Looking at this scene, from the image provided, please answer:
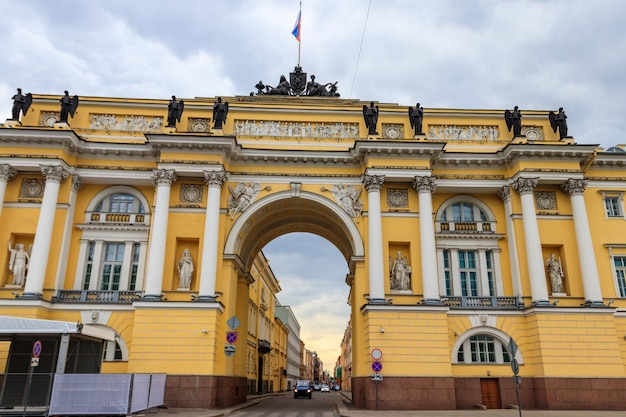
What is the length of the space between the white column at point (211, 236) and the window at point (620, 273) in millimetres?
21914

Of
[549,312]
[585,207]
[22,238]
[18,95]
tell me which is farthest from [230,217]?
[585,207]

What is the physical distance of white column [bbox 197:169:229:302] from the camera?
24.8 meters

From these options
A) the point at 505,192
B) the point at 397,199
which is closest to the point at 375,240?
the point at 397,199

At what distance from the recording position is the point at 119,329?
2491cm

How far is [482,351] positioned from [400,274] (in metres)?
5.75

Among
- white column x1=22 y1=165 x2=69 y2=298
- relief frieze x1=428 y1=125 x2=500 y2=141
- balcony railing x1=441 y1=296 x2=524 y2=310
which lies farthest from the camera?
relief frieze x1=428 y1=125 x2=500 y2=141

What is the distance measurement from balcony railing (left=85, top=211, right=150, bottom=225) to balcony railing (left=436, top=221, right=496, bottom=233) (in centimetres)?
1660

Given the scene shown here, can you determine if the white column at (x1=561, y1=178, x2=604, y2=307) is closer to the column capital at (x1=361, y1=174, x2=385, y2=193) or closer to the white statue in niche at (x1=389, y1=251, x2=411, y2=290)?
the white statue in niche at (x1=389, y1=251, x2=411, y2=290)

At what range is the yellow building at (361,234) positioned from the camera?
24062mm

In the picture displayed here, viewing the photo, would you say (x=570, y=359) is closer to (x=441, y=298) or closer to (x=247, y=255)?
(x=441, y=298)

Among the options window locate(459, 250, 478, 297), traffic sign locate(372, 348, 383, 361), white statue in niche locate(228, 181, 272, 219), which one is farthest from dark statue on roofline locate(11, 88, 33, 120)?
window locate(459, 250, 478, 297)

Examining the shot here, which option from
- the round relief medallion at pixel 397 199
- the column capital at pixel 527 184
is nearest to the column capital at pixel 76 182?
the round relief medallion at pixel 397 199

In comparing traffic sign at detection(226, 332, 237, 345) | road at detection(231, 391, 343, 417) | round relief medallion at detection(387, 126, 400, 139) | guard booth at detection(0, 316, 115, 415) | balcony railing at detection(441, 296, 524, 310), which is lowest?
road at detection(231, 391, 343, 417)

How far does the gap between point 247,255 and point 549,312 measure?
17944mm
